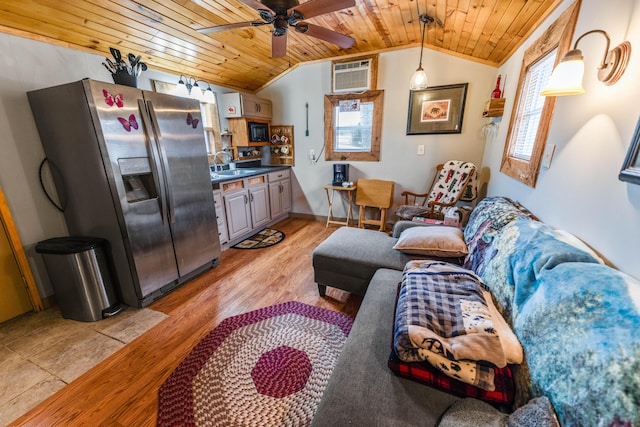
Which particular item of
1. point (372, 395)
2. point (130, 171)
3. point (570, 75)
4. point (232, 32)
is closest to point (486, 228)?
point (570, 75)

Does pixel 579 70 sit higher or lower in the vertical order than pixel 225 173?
higher

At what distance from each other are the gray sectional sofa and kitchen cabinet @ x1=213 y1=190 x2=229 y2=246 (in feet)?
7.33

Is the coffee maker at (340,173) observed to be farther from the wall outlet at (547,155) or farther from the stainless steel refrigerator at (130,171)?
the wall outlet at (547,155)

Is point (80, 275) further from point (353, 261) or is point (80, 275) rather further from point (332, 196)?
point (332, 196)

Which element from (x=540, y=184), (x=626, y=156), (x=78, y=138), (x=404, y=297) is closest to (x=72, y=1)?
(x=78, y=138)

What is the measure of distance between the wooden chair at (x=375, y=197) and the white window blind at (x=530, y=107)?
1627 millimetres

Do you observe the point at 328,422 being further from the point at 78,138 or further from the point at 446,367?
the point at 78,138

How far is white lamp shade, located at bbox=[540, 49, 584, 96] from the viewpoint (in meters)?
1.09

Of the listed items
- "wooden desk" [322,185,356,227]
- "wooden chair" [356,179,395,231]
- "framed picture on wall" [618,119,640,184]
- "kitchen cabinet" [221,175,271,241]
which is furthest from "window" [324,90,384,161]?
"framed picture on wall" [618,119,640,184]

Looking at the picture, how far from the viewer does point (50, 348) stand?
173 cm

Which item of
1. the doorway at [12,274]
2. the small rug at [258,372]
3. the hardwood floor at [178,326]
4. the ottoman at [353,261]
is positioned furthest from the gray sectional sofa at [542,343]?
the doorway at [12,274]

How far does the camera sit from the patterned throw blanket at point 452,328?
889 mm

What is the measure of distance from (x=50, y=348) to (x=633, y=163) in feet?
10.9

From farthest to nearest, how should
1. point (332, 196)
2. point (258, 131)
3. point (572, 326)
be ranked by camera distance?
point (332, 196), point (258, 131), point (572, 326)
